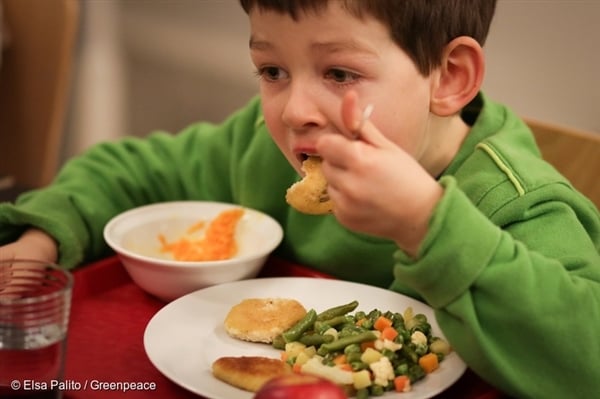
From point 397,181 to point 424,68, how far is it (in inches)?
9.9

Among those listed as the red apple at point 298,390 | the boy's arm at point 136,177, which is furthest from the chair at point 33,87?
the red apple at point 298,390

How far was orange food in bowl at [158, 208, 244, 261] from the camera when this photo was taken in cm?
118

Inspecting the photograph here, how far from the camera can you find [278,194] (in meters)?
1.28

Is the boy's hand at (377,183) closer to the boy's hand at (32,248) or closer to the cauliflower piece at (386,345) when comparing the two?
the cauliflower piece at (386,345)

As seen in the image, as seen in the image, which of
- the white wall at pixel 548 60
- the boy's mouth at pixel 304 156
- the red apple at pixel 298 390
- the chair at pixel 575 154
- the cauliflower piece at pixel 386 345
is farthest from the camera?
the white wall at pixel 548 60

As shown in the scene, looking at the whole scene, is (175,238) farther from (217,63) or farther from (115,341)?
(217,63)

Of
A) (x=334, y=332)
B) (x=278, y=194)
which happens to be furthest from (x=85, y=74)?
(x=334, y=332)

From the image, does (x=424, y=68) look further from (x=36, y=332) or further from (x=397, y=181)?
(x=36, y=332)

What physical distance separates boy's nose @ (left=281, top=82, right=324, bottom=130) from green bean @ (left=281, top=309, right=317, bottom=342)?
0.71 feet

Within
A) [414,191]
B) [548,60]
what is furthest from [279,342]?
[548,60]

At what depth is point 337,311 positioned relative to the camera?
37.8 inches

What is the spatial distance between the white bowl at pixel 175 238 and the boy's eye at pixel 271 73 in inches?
9.0

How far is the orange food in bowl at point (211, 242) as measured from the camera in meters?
1.18

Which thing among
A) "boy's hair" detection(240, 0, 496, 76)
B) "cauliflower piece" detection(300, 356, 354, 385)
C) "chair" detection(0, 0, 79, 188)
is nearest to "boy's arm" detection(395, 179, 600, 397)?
"cauliflower piece" detection(300, 356, 354, 385)
